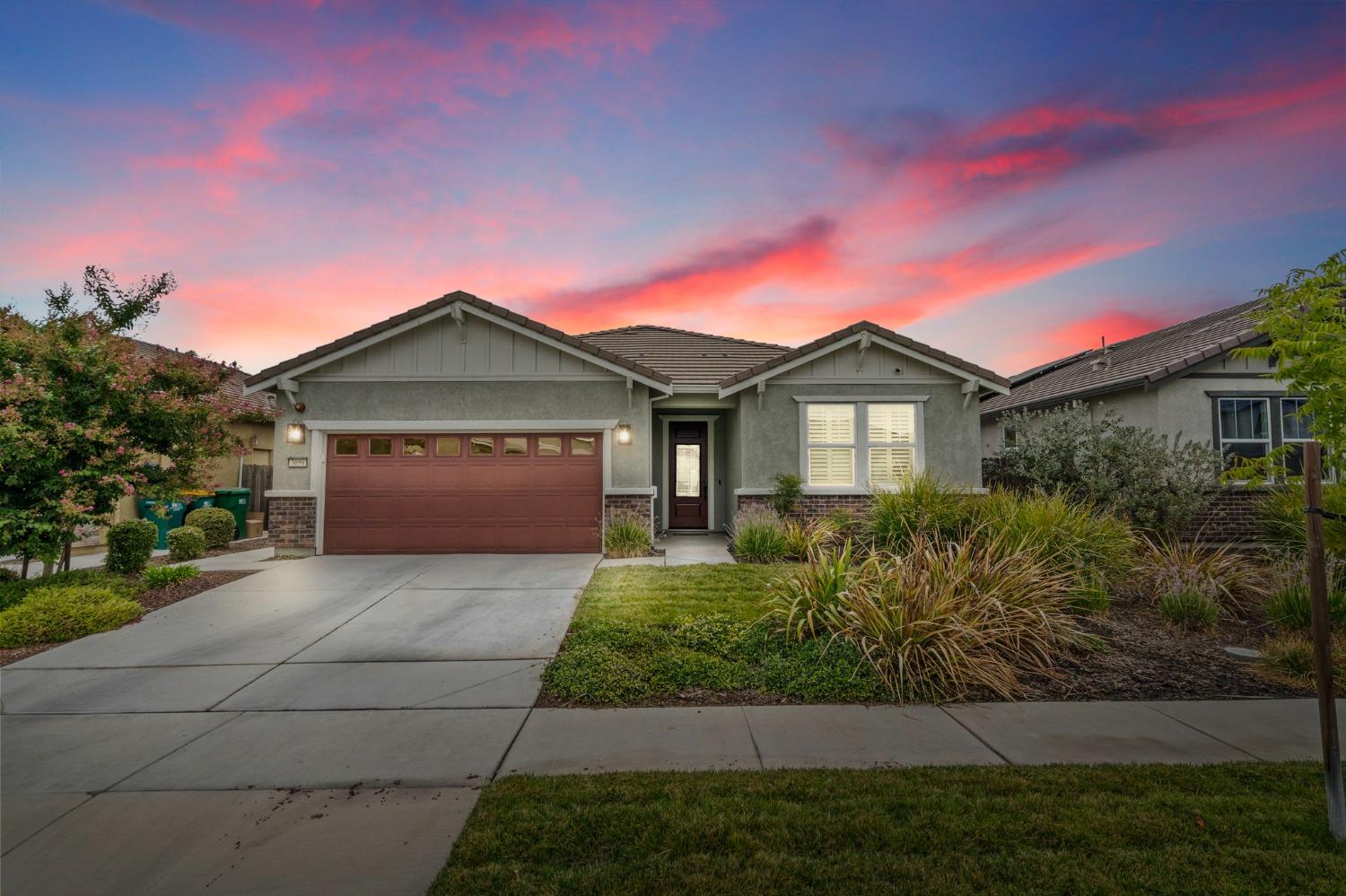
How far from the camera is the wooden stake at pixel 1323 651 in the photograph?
8.94 ft

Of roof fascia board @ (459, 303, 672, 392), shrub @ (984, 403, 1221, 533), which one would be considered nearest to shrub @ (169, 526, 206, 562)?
roof fascia board @ (459, 303, 672, 392)

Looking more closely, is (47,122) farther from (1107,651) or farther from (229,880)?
(1107,651)

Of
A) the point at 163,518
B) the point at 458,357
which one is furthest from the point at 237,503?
the point at 458,357

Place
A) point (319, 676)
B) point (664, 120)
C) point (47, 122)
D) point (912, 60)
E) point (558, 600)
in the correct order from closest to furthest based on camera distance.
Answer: point (319, 676)
point (558, 600)
point (47, 122)
point (912, 60)
point (664, 120)

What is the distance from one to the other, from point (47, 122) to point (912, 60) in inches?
513

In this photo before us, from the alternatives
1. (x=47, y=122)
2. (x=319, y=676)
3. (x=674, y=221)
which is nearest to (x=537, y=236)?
(x=674, y=221)

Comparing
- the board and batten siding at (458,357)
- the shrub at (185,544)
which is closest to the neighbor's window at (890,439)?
the board and batten siding at (458,357)

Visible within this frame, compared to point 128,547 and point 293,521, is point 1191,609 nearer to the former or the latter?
point 293,521

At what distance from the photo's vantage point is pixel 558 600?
25.3 feet

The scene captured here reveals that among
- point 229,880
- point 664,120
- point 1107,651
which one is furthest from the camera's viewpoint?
point 664,120

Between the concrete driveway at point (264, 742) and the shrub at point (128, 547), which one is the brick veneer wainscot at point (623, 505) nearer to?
the concrete driveway at point (264, 742)

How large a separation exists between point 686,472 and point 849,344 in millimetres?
4804

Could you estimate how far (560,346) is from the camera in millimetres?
11617

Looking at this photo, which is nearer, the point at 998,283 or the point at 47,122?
the point at 47,122
